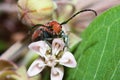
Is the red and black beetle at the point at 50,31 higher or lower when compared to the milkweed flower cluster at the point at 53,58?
higher

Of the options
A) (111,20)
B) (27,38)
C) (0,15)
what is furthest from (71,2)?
(0,15)

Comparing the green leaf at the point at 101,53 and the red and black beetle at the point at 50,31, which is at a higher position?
the red and black beetle at the point at 50,31

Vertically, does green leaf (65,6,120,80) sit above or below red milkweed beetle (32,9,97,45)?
below

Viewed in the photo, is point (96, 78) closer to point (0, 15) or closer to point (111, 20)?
point (111, 20)

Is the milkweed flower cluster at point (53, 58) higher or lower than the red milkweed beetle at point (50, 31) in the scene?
lower

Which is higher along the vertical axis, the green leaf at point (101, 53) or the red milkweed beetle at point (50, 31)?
the red milkweed beetle at point (50, 31)

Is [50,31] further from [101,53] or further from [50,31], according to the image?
[101,53]
